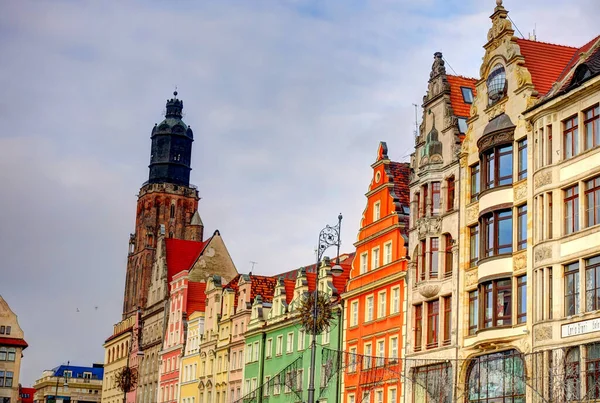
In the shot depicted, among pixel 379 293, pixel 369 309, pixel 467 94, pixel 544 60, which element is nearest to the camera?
pixel 544 60

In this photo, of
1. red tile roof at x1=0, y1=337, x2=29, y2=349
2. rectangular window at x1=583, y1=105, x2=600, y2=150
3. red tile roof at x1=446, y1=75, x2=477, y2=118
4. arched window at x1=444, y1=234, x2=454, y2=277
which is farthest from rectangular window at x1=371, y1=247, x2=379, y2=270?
red tile roof at x1=0, y1=337, x2=29, y2=349

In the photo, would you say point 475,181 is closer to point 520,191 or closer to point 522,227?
point 520,191

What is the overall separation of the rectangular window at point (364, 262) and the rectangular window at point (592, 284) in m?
21.1

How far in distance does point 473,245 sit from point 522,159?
202 inches

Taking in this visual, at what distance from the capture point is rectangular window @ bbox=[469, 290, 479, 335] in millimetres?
47600

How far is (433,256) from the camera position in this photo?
5197 centimetres

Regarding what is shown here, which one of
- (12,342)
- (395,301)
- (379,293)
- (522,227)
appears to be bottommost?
(395,301)

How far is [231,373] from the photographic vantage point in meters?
79.5

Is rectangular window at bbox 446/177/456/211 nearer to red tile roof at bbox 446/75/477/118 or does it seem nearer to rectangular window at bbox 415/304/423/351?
red tile roof at bbox 446/75/477/118

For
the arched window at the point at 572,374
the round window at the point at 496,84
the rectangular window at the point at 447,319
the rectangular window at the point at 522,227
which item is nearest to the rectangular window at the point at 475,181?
the round window at the point at 496,84

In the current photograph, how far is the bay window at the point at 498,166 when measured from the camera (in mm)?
46281

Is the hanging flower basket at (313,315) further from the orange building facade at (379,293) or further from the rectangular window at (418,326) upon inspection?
the orange building facade at (379,293)

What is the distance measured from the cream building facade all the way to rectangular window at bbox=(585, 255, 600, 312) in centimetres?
9571

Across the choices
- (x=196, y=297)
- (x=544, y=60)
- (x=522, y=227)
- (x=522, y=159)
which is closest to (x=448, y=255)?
(x=522, y=227)
